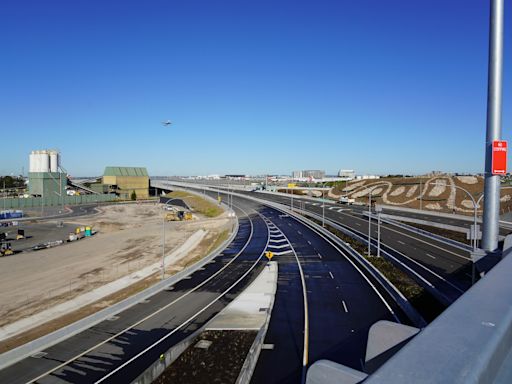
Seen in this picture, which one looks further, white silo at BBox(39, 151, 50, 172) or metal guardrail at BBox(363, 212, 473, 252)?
white silo at BBox(39, 151, 50, 172)

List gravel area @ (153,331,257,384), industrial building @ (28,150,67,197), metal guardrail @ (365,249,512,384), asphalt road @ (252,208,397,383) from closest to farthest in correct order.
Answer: metal guardrail @ (365,249,512,384), gravel area @ (153,331,257,384), asphalt road @ (252,208,397,383), industrial building @ (28,150,67,197)

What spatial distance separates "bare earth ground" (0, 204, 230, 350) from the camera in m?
32.4

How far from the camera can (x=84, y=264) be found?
4612 cm

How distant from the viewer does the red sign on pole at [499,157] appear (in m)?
11.2

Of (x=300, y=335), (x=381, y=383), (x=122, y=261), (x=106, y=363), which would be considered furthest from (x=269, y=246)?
(x=381, y=383)

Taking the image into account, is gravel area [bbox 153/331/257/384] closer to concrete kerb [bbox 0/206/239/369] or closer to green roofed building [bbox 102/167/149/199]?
concrete kerb [bbox 0/206/239/369]

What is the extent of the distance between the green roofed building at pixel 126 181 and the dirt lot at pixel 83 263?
74234mm

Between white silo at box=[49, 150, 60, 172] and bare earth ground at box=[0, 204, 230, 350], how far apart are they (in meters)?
83.1

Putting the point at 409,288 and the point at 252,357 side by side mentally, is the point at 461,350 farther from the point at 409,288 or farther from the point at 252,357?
the point at 409,288

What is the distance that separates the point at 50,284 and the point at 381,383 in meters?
41.4

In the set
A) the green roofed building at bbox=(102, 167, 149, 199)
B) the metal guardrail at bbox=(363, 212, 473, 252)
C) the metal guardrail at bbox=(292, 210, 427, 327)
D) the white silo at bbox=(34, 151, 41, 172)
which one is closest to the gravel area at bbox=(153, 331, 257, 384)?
the metal guardrail at bbox=(292, 210, 427, 327)

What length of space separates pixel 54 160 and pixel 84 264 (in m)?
122

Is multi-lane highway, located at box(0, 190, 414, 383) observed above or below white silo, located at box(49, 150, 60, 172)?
below

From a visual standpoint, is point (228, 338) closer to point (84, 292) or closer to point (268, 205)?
point (84, 292)
